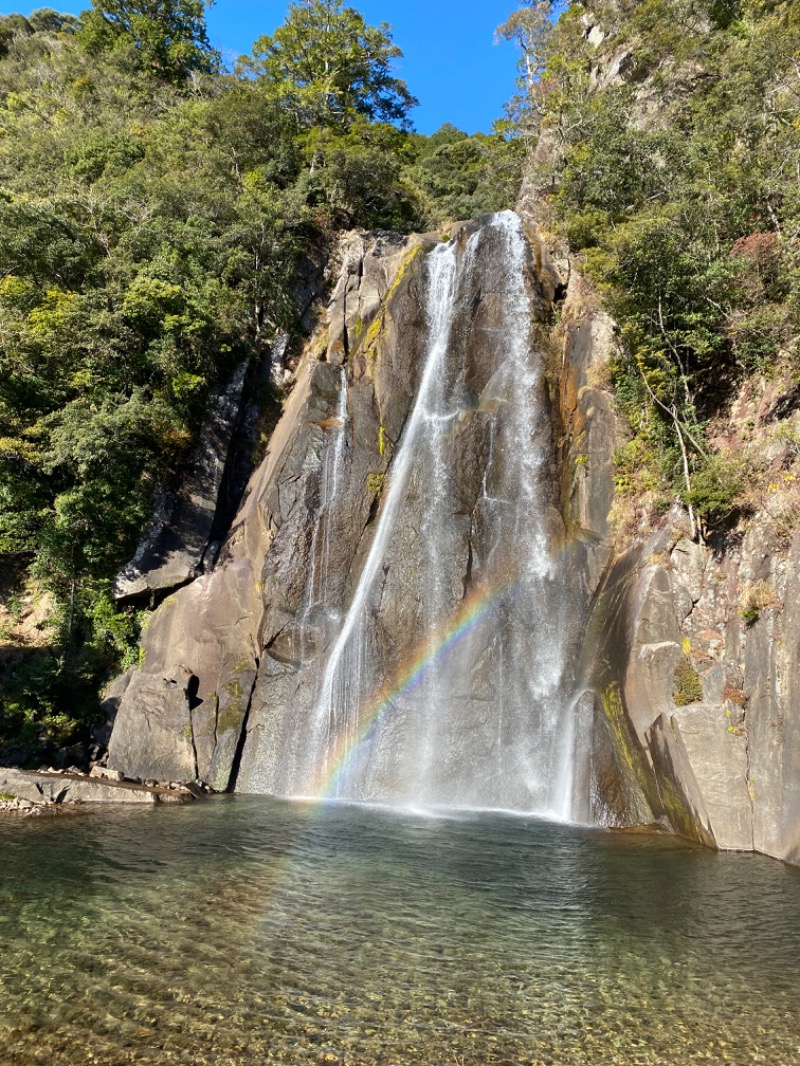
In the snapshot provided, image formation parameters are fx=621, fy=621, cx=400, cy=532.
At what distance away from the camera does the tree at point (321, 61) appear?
33188 millimetres

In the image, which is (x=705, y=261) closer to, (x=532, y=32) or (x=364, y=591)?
(x=364, y=591)

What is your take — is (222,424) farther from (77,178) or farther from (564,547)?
(77,178)

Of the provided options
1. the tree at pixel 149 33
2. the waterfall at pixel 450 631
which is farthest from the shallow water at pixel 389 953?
the tree at pixel 149 33

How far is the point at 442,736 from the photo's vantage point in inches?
623

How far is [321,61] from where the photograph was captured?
3422 centimetres

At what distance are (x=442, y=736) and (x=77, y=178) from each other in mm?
30255

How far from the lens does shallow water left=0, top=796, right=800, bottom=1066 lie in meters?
5.01

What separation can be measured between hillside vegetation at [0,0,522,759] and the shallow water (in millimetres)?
11130

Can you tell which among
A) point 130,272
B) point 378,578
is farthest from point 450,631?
point 130,272

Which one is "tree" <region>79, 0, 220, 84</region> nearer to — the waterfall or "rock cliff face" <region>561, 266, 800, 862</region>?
the waterfall

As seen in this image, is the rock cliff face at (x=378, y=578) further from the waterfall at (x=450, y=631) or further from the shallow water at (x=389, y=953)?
the shallow water at (x=389, y=953)

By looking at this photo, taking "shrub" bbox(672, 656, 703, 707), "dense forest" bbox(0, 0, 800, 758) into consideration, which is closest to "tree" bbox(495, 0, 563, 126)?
A: "dense forest" bbox(0, 0, 800, 758)

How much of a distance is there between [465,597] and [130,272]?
637 inches

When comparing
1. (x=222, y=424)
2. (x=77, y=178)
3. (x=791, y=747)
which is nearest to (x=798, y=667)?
(x=791, y=747)
